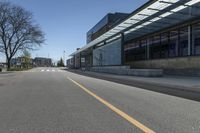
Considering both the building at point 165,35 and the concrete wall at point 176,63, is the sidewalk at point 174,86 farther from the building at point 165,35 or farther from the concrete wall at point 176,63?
the building at point 165,35

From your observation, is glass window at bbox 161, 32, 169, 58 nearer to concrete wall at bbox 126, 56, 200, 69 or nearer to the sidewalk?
concrete wall at bbox 126, 56, 200, 69

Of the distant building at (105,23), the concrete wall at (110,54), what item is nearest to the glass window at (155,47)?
the concrete wall at (110,54)

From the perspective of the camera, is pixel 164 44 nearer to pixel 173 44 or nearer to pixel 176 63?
pixel 173 44

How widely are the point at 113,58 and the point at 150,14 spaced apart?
19.8 m

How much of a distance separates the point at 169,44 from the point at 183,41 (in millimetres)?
3618

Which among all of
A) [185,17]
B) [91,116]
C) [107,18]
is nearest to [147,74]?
[185,17]

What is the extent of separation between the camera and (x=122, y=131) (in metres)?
5.90

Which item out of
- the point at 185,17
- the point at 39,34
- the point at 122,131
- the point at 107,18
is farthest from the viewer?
the point at 107,18

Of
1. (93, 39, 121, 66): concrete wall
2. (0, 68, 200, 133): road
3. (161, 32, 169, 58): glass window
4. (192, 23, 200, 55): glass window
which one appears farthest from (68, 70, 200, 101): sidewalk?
(93, 39, 121, 66): concrete wall

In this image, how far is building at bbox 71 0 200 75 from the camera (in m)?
27.4

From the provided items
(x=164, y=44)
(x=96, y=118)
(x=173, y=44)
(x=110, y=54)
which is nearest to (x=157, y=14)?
(x=173, y=44)

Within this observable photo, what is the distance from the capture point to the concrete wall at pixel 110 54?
45.6 meters

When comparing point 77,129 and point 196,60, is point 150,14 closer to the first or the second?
point 196,60

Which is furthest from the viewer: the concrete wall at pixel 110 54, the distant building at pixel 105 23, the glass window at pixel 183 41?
the distant building at pixel 105 23
